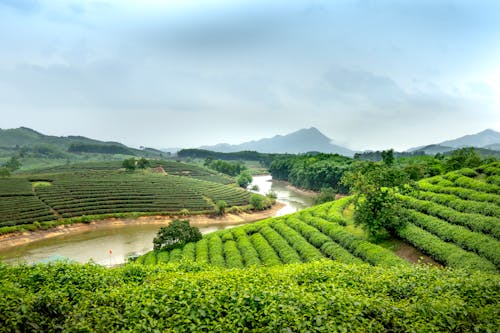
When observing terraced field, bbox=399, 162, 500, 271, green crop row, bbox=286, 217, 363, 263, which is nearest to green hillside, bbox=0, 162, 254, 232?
green crop row, bbox=286, 217, 363, 263

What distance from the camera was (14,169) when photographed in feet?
465

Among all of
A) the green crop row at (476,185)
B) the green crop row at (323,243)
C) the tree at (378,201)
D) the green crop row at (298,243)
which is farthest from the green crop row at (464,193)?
the green crop row at (298,243)

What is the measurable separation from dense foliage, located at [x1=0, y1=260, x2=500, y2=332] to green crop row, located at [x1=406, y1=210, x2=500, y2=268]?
1065 centimetres

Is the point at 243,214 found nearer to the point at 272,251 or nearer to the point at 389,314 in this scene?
the point at 272,251

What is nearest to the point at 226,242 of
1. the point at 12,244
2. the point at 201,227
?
the point at 201,227

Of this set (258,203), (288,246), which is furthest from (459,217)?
(258,203)

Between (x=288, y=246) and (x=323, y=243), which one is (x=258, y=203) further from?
(x=323, y=243)

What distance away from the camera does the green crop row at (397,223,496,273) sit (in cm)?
1891

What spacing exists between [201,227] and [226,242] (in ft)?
116

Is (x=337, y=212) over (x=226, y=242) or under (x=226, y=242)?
over

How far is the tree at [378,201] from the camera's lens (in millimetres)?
26578

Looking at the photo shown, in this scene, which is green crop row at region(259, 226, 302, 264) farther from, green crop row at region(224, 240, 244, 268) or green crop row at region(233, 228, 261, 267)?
green crop row at region(224, 240, 244, 268)

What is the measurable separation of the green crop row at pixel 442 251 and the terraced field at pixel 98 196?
5848 cm

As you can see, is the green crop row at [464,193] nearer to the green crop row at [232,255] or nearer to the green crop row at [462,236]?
the green crop row at [462,236]
